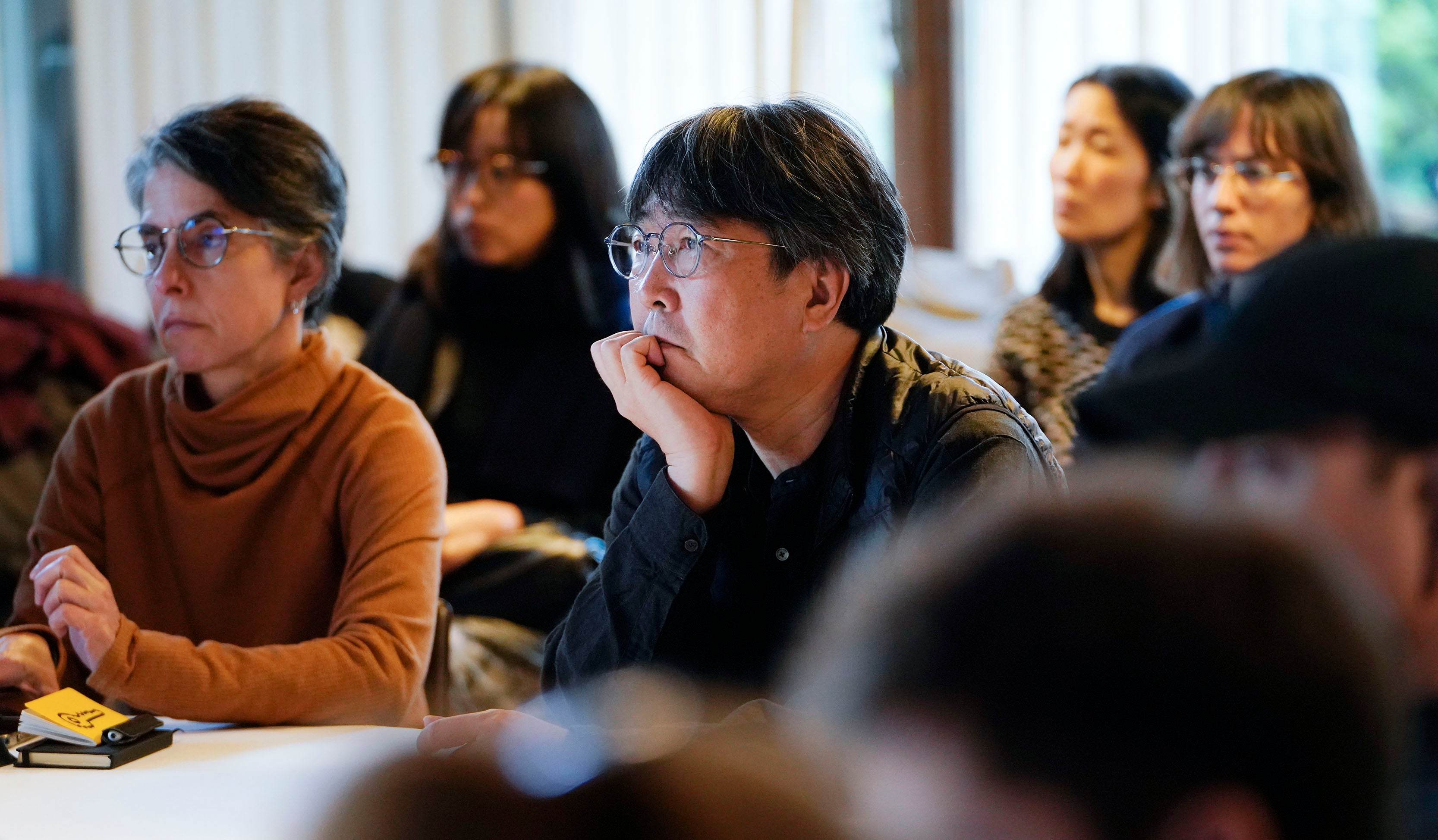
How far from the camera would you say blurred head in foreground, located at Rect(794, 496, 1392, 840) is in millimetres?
365

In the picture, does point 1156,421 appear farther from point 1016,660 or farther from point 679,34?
point 679,34

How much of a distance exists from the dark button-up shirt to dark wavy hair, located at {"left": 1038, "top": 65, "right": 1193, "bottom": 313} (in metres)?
1.73

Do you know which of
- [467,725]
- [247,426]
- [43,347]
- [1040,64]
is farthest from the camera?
[1040,64]

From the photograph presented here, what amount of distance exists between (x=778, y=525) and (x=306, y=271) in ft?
2.55

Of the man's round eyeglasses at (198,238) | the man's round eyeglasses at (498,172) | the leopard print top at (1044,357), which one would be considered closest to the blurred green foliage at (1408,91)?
the leopard print top at (1044,357)

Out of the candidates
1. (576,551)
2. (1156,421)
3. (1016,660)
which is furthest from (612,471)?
(1016,660)

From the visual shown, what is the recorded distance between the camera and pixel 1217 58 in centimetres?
352

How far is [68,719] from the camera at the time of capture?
4.41 ft

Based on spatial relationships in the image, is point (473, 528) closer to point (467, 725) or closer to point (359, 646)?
point (359, 646)

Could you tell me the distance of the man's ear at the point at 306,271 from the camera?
183 centimetres

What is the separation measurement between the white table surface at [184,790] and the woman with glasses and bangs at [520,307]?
4.23 feet

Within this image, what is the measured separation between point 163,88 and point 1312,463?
443 cm

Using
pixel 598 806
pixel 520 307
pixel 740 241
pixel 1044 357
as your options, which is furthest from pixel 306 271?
pixel 1044 357

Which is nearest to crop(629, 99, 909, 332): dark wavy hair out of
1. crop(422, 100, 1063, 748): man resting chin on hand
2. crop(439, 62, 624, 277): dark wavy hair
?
crop(422, 100, 1063, 748): man resting chin on hand
